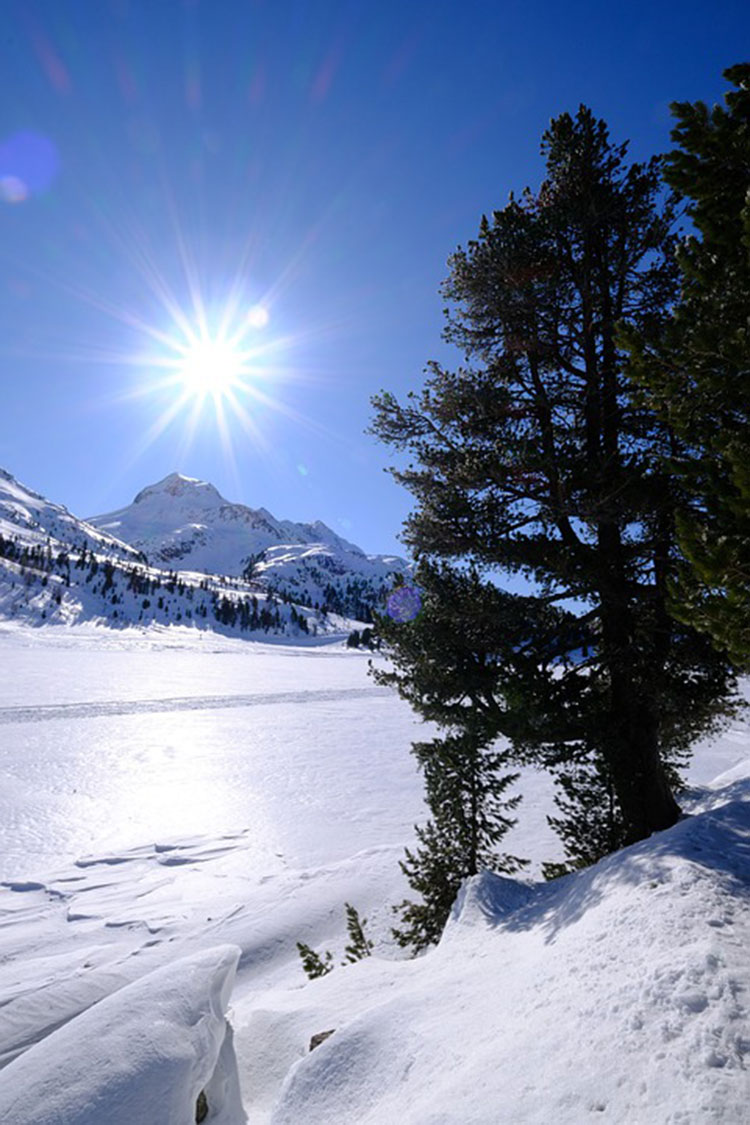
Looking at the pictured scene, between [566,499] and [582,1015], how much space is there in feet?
18.9

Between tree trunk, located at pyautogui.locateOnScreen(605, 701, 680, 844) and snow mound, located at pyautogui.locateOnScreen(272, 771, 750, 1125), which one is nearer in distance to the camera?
snow mound, located at pyautogui.locateOnScreen(272, 771, 750, 1125)

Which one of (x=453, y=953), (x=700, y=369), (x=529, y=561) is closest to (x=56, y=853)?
(x=453, y=953)

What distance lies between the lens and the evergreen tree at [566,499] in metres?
7.19

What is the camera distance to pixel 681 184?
509 centimetres

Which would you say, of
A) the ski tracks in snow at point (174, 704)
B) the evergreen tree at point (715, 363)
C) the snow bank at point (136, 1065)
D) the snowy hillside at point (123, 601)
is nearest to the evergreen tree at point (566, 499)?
the evergreen tree at point (715, 363)

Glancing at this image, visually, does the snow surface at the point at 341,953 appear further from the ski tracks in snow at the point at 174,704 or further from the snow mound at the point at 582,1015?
the ski tracks in snow at the point at 174,704

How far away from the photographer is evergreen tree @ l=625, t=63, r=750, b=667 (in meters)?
3.70

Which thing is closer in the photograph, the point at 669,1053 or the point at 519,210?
the point at 669,1053

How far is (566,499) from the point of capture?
23.3ft

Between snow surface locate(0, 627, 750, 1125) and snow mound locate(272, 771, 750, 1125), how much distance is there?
2 cm

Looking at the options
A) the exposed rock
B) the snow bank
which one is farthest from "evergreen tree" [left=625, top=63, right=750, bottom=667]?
the snow bank

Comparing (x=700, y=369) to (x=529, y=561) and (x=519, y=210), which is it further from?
(x=519, y=210)

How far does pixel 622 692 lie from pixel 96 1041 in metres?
7.49

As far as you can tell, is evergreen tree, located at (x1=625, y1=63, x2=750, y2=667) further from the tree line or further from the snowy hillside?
the snowy hillside
